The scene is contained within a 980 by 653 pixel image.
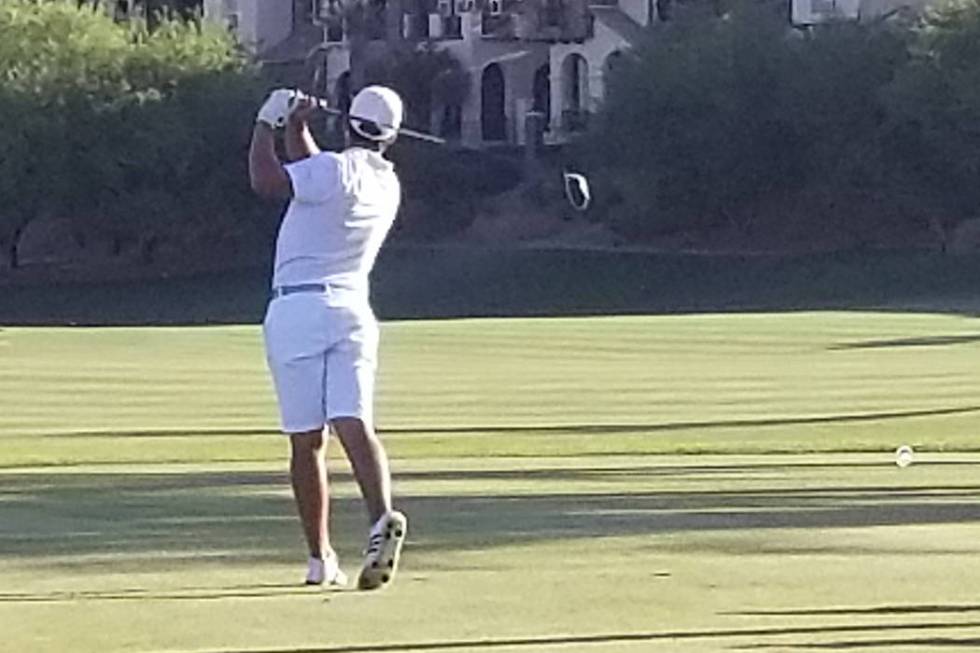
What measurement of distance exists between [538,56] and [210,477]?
6421 centimetres

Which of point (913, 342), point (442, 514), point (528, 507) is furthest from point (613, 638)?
point (913, 342)

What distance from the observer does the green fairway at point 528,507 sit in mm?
9609

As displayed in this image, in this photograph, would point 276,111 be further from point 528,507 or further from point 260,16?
point 260,16

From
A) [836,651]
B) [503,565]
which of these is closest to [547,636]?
[836,651]

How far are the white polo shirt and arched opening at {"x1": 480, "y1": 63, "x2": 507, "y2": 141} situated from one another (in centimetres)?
7026

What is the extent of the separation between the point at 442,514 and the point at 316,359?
4.15 metres

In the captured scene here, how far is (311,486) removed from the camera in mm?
11094

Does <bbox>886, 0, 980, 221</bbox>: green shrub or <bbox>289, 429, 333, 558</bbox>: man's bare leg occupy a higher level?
<bbox>289, 429, 333, 558</bbox>: man's bare leg

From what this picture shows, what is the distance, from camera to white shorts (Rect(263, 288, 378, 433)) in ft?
35.6

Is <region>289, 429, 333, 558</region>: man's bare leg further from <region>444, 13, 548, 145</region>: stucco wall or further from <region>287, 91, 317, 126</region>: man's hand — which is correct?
<region>444, 13, 548, 145</region>: stucco wall

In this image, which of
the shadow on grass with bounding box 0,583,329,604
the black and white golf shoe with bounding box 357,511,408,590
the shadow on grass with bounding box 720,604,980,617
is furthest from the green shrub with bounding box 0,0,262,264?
the shadow on grass with bounding box 720,604,980,617

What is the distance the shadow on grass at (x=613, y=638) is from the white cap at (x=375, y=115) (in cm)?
270

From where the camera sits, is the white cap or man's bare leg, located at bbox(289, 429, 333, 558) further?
the white cap

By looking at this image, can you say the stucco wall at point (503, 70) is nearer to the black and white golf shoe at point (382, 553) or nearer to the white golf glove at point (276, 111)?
the white golf glove at point (276, 111)
